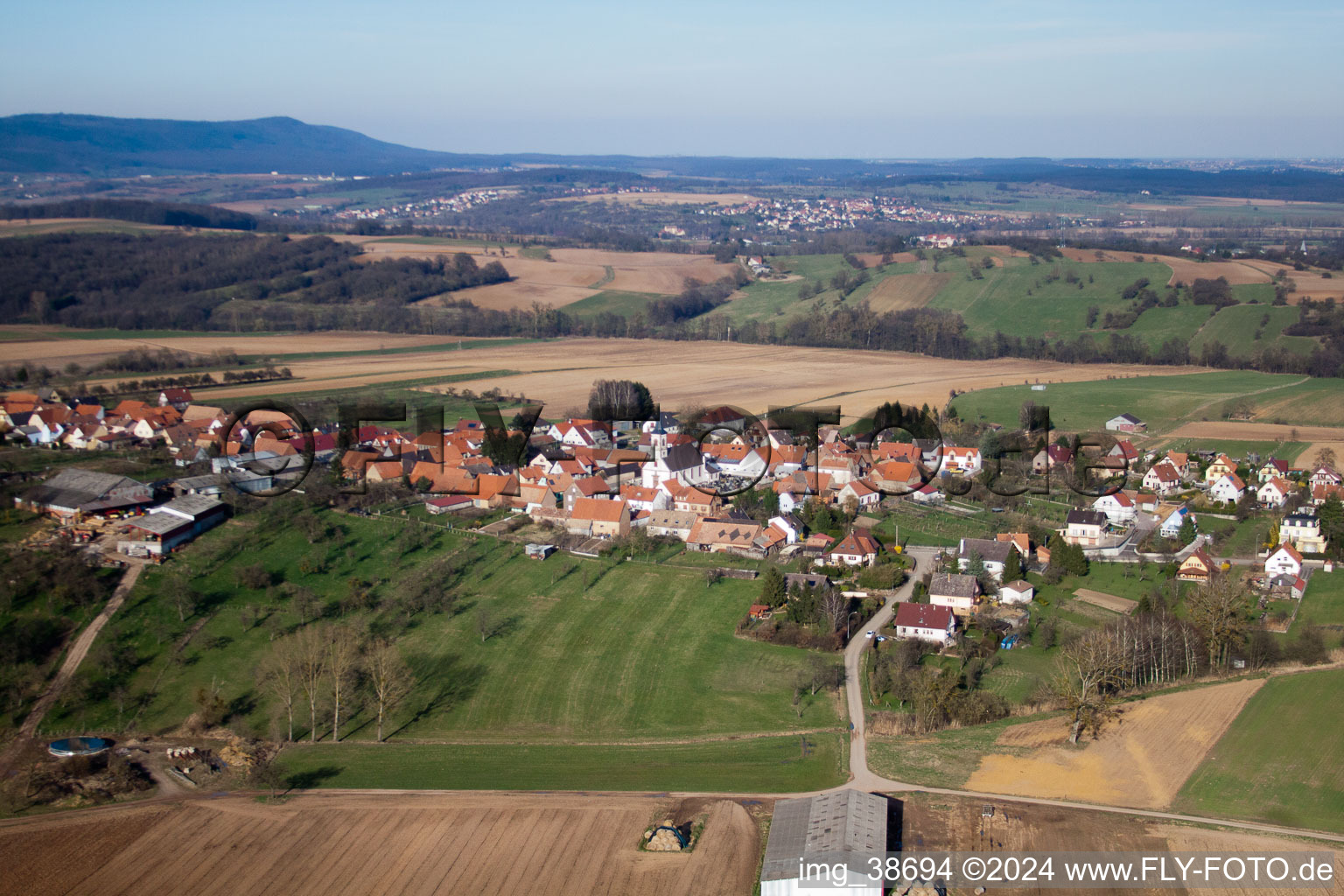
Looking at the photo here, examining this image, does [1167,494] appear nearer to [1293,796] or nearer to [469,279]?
[1293,796]

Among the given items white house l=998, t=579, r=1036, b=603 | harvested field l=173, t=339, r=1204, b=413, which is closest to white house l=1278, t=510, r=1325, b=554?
white house l=998, t=579, r=1036, b=603

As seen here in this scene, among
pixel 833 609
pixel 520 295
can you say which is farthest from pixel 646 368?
pixel 833 609

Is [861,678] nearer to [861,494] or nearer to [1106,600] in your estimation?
[1106,600]

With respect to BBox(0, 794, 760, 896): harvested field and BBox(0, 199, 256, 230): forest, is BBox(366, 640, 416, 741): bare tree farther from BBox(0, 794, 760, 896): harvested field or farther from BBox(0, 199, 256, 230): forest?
BBox(0, 199, 256, 230): forest

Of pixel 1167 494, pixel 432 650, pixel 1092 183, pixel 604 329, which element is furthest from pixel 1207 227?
pixel 432 650

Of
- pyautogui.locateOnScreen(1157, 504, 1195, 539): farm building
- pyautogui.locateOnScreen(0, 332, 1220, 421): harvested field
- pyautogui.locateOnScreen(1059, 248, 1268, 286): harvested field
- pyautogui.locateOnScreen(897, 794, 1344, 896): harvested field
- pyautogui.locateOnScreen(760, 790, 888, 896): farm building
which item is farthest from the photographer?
pyautogui.locateOnScreen(1059, 248, 1268, 286): harvested field

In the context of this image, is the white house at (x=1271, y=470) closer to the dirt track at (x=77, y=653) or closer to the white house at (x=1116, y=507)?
the white house at (x=1116, y=507)
